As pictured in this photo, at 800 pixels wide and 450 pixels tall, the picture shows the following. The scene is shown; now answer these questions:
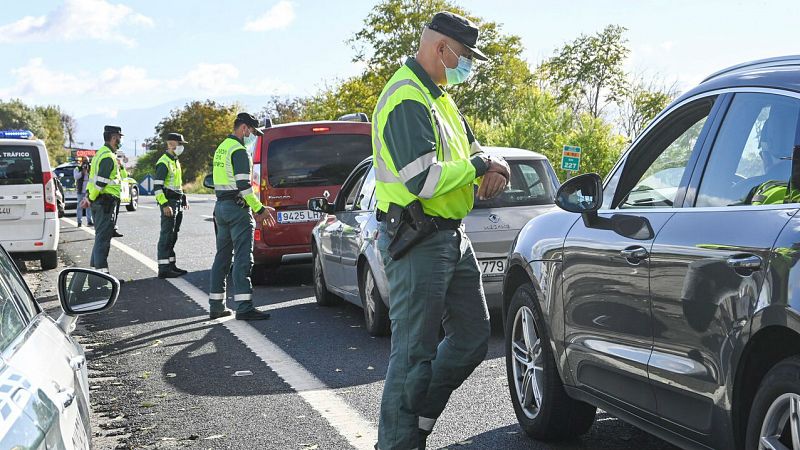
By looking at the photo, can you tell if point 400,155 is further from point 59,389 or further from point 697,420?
point 59,389

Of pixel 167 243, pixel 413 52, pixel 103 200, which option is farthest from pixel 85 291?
pixel 413 52

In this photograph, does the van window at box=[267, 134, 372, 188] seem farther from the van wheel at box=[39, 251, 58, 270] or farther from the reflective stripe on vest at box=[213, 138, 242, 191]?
the van wheel at box=[39, 251, 58, 270]

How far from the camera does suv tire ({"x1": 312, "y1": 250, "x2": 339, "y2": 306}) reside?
444 inches

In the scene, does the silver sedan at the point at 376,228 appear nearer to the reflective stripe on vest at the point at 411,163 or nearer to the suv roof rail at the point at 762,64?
the reflective stripe on vest at the point at 411,163

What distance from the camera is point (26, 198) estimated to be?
51.9 ft

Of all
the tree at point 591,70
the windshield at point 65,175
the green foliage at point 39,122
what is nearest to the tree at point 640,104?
the tree at point 591,70

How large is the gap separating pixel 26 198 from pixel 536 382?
470 inches

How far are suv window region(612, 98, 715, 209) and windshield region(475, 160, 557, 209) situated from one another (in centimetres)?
413

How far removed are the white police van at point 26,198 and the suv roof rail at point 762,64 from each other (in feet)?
42.4

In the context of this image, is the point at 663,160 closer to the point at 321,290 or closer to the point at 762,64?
the point at 762,64

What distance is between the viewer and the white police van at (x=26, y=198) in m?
15.7

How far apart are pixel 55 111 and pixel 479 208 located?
165 meters

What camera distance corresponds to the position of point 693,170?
14.1 feet

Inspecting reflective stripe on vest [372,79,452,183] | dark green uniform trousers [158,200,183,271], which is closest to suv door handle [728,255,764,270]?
reflective stripe on vest [372,79,452,183]
